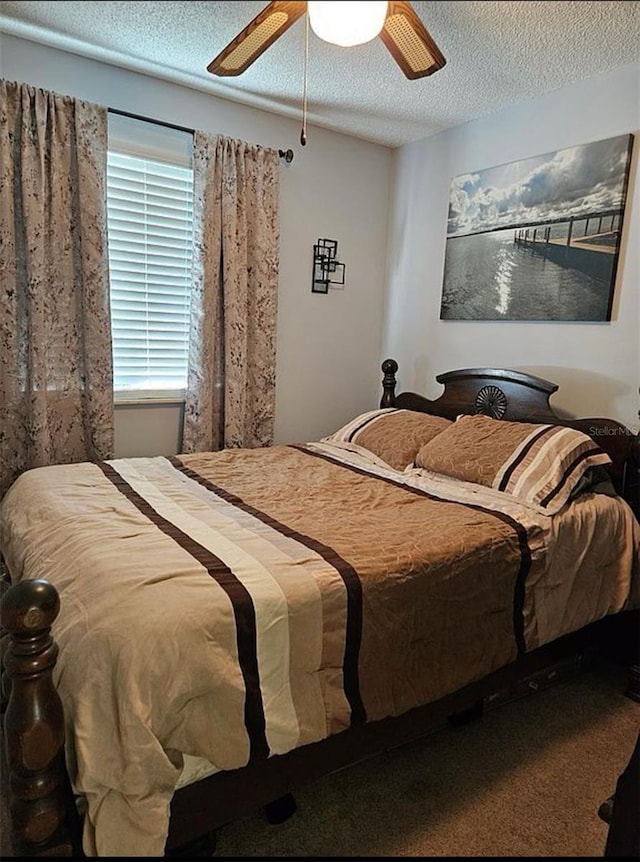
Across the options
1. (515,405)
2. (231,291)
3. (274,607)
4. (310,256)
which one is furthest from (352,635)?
(310,256)

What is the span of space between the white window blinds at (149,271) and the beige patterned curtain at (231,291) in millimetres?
99

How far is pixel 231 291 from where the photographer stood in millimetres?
2916

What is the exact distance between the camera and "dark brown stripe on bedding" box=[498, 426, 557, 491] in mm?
2189

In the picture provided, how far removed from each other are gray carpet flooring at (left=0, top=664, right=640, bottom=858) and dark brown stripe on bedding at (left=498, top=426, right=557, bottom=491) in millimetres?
844

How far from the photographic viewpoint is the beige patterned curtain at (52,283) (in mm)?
2365

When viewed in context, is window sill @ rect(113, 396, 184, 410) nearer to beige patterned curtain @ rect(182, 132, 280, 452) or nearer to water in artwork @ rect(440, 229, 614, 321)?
beige patterned curtain @ rect(182, 132, 280, 452)

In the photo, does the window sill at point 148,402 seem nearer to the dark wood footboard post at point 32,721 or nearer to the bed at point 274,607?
the bed at point 274,607

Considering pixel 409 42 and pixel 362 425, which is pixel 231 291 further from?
pixel 409 42

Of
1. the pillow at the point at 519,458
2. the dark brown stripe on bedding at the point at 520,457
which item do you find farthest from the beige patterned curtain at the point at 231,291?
the dark brown stripe on bedding at the point at 520,457

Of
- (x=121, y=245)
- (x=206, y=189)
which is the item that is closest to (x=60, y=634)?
(x=121, y=245)

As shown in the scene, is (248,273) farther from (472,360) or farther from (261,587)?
(261,587)

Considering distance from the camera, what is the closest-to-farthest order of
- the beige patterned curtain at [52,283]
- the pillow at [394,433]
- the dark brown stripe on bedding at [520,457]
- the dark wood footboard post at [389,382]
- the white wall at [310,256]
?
the dark brown stripe on bedding at [520,457] → the beige patterned curtain at [52,283] → the pillow at [394,433] → the white wall at [310,256] → the dark wood footboard post at [389,382]

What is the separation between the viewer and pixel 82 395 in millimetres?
2646

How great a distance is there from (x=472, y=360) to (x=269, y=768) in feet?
7.67
